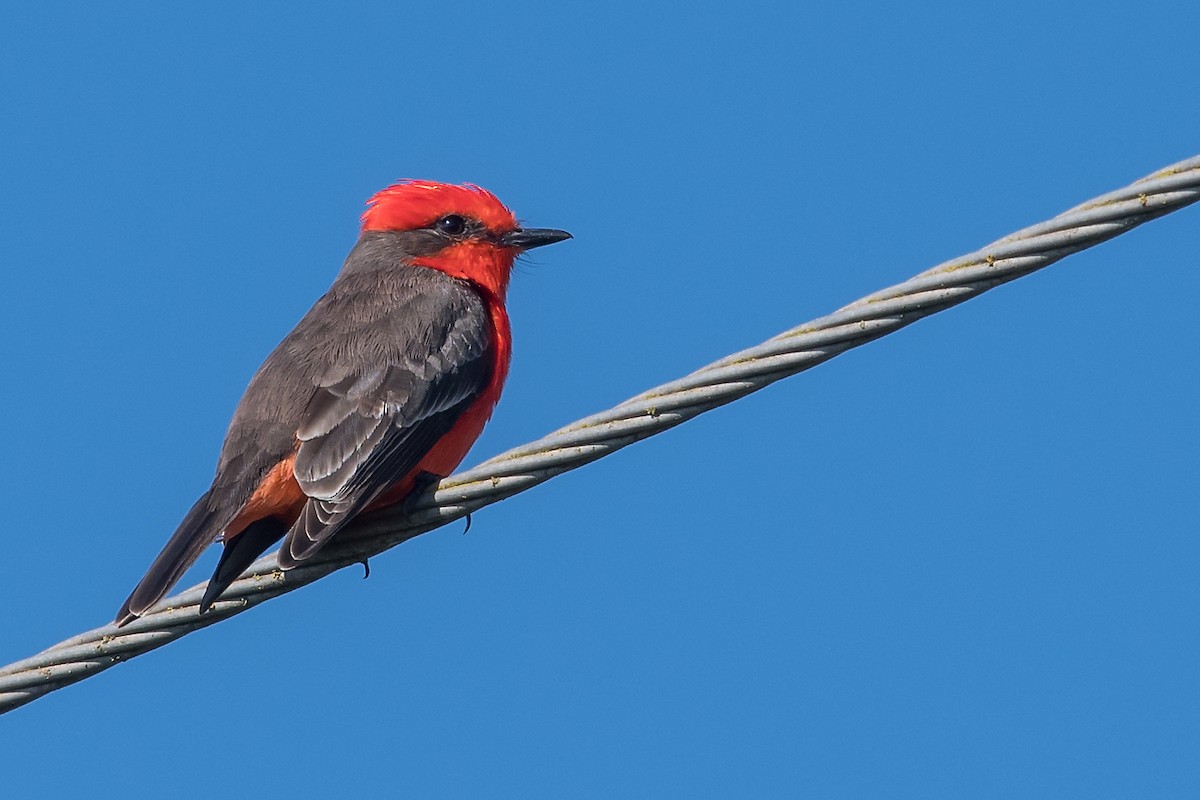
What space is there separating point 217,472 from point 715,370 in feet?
9.19

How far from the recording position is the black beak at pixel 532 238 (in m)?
8.11

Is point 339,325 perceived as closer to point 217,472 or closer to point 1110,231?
point 217,472

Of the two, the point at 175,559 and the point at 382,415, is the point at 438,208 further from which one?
the point at 175,559

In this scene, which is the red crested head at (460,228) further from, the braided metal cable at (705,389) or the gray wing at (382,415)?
the braided metal cable at (705,389)

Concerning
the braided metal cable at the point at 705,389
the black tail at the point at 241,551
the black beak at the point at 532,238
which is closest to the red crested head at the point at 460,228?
the black beak at the point at 532,238

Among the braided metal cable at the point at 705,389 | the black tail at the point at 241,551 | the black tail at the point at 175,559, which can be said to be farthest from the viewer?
the black tail at the point at 175,559

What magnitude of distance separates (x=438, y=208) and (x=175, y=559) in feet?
9.13

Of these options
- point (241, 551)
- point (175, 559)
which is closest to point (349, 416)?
point (241, 551)

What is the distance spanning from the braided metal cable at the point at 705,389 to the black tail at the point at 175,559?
21cm

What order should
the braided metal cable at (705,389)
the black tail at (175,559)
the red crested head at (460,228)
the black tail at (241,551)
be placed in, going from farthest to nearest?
1. the red crested head at (460,228)
2. the black tail at (175,559)
3. the black tail at (241,551)
4. the braided metal cable at (705,389)

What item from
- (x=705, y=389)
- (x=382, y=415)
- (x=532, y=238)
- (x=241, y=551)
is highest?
(x=532, y=238)

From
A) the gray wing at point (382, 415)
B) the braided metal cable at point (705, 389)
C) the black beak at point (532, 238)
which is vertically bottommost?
the braided metal cable at point (705, 389)

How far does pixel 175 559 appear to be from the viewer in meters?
6.00

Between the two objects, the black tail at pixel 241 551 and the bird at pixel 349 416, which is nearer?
the black tail at pixel 241 551
